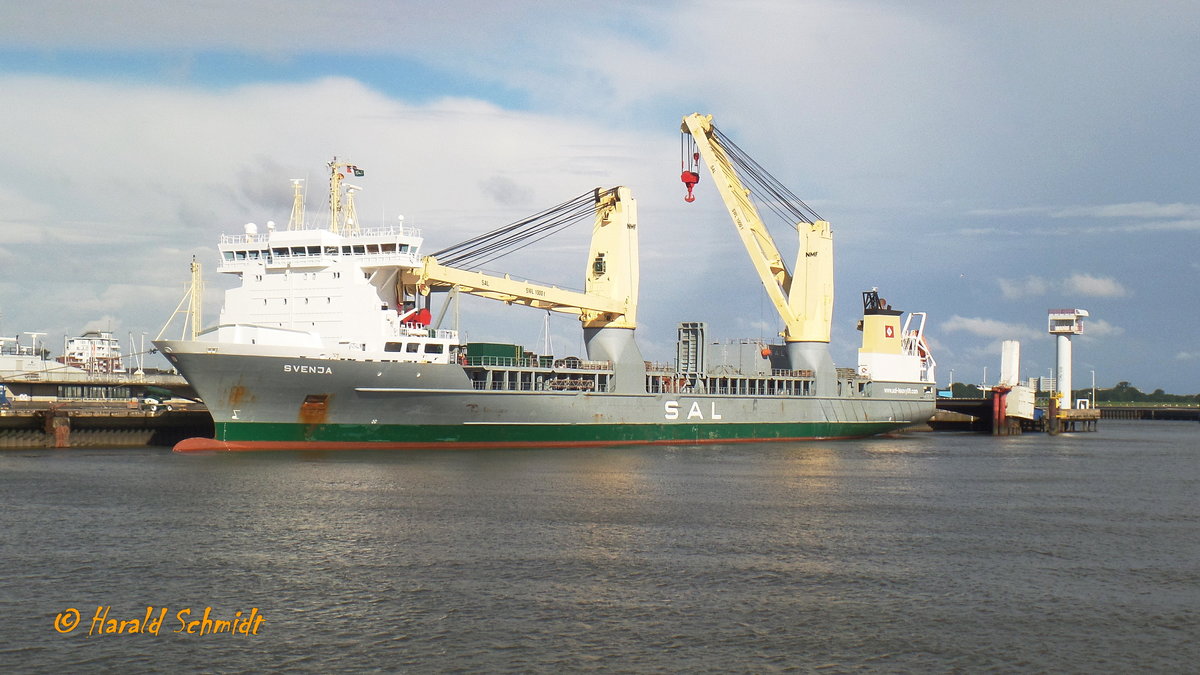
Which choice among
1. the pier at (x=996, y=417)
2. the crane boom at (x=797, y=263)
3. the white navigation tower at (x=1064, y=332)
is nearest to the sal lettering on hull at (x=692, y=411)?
the crane boom at (x=797, y=263)

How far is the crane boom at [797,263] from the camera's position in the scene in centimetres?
6044

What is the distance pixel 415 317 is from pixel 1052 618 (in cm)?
3146

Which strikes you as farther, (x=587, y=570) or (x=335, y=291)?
(x=335, y=291)

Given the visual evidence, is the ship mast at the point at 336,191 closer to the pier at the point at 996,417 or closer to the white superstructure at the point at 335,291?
the white superstructure at the point at 335,291

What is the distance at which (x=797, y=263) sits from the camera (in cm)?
6178

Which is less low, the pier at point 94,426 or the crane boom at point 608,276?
the crane boom at point 608,276

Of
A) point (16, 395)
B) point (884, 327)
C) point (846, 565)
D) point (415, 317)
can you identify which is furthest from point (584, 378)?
point (16, 395)

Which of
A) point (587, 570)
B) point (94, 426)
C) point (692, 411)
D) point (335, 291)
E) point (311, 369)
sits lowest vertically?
point (587, 570)

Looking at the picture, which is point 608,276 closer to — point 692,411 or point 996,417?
point 692,411

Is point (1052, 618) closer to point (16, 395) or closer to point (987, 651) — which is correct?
point (987, 651)

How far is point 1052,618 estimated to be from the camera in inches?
678

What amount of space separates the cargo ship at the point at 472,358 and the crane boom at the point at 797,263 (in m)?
0.09

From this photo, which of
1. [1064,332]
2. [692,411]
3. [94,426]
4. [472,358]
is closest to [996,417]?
[1064,332]

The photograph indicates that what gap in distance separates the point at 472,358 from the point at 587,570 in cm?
2605
